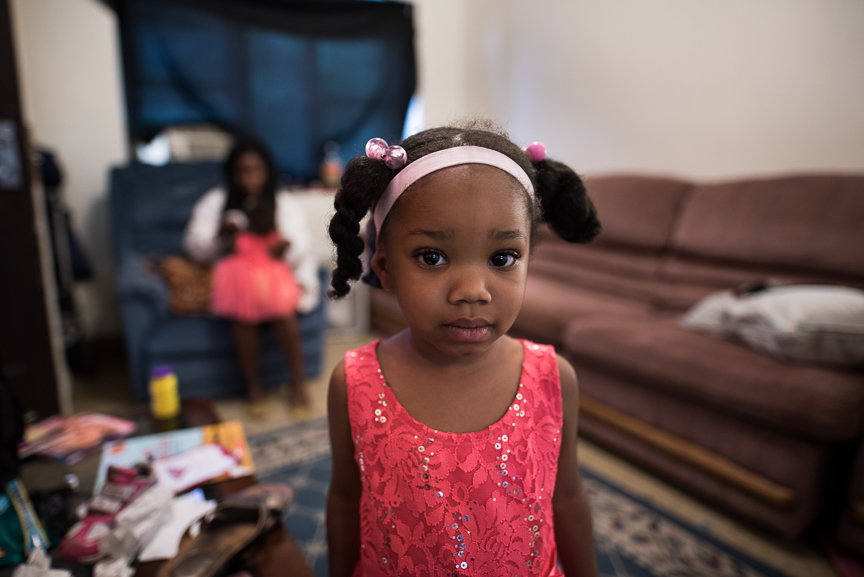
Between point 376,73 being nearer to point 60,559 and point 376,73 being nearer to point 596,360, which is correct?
point 596,360

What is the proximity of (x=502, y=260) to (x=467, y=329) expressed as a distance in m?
0.09

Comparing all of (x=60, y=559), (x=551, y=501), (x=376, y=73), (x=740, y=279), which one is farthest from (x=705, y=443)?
(x=376, y=73)

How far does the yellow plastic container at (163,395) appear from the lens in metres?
1.41

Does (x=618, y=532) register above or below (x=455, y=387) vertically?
below

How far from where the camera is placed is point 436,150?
0.60 metres

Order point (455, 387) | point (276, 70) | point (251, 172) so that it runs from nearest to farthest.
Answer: point (455, 387), point (251, 172), point (276, 70)

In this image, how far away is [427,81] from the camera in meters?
3.99

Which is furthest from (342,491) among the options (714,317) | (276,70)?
(276,70)

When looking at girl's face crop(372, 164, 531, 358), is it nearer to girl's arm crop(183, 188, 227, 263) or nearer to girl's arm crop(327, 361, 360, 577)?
girl's arm crop(327, 361, 360, 577)

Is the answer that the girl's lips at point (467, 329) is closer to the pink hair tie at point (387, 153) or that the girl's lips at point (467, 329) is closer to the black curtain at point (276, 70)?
the pink hair tie at point (387, 153)

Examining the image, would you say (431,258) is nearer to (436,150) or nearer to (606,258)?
(436,150)

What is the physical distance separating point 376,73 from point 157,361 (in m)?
2.64

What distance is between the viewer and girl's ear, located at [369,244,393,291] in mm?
674

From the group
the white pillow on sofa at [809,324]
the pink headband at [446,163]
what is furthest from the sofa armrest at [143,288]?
the white pillow on sofa at [809,324]
